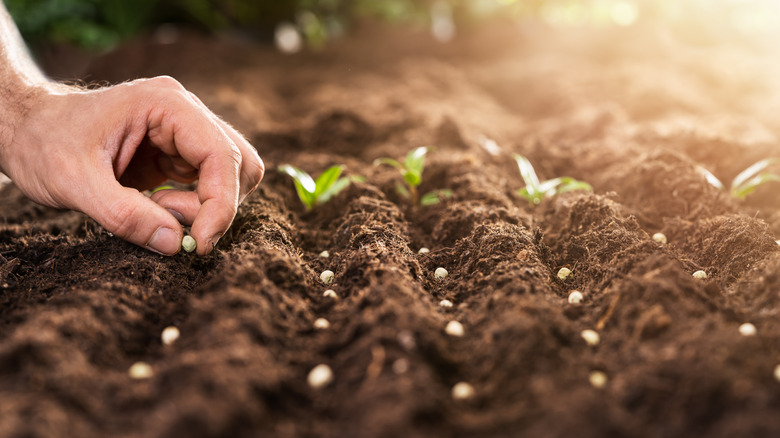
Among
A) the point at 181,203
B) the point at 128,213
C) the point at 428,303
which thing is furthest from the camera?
the point at 181,203

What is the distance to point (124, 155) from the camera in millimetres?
1814

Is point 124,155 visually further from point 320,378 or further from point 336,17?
point 336,17

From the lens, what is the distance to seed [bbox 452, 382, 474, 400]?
123cm

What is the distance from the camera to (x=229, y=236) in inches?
78.0

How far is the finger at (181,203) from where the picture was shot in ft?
6.19

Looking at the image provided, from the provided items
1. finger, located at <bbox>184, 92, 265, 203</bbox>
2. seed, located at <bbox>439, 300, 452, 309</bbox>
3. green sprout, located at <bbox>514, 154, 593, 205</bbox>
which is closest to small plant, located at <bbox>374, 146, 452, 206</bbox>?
green sprout, located at <bbox>514, 154, 593, 205</bbox>

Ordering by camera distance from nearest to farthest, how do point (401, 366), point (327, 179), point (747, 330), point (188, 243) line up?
point (401, 366)
point (747, 330)
point (188, 243)
point (327, 179)

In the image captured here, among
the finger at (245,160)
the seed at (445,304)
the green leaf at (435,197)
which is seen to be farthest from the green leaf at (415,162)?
the seed at (445,304)


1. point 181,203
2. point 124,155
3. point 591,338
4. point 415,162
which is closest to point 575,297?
point 591,338

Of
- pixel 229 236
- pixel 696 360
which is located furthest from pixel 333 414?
pixel 229 236

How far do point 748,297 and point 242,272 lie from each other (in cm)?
144

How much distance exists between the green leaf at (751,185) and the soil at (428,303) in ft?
0.22

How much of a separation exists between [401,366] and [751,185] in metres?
1.77

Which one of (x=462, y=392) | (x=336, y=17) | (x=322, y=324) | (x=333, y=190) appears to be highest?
(x=462, y=392)
